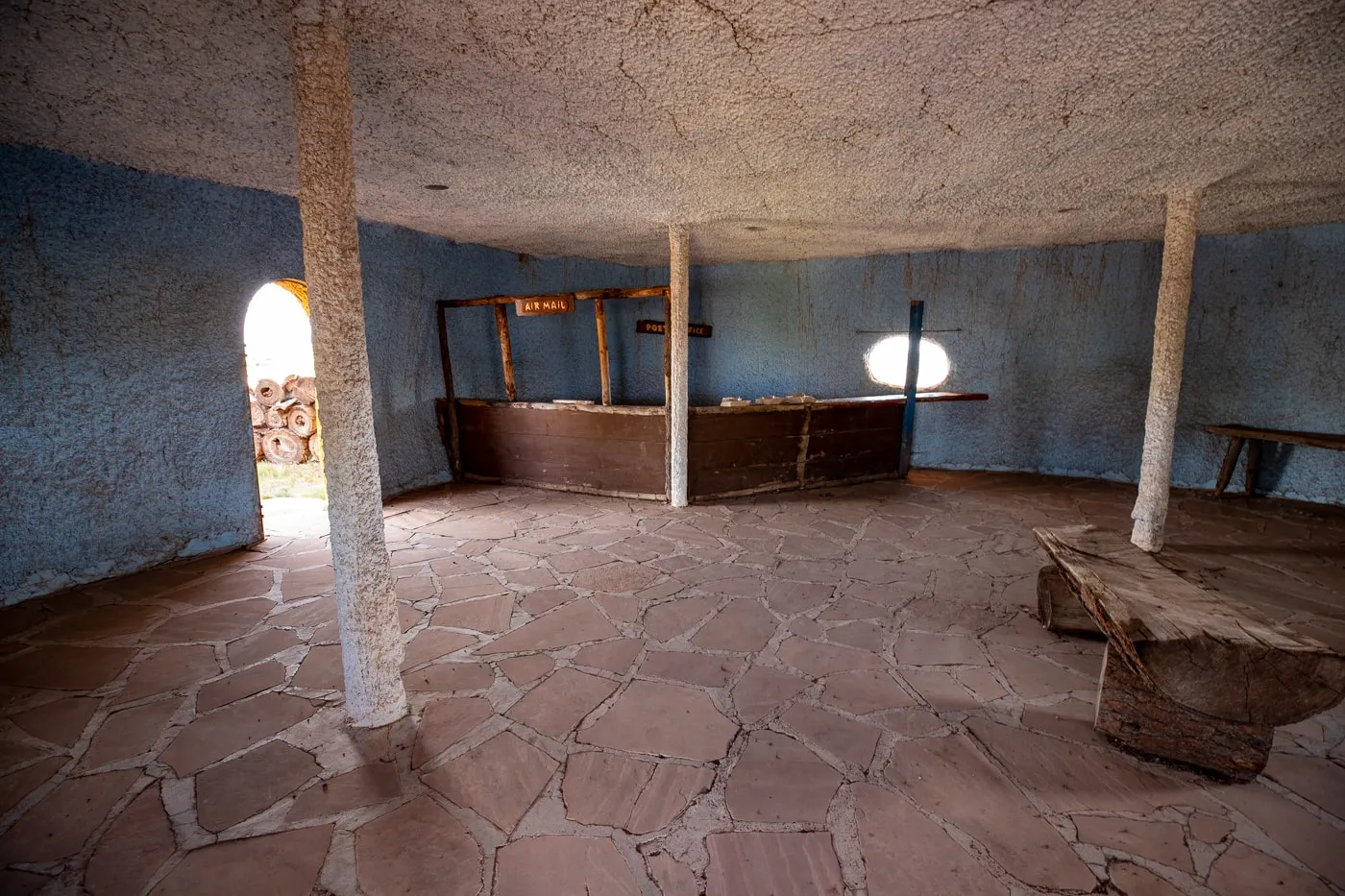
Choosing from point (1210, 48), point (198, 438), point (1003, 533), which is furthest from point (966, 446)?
point (198, 438)

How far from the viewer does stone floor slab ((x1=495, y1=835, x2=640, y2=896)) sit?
2.03m

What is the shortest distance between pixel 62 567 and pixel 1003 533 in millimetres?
8904

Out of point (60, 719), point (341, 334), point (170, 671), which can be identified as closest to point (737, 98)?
point (341, 334)

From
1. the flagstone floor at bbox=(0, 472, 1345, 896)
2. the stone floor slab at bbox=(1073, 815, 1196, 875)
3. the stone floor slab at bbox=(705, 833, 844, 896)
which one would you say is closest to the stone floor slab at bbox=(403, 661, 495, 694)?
the flagstone floor at bbox=(0, 472, 1345, 896)

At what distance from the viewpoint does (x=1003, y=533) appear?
596 cm

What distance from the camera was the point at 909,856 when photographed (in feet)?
7.10

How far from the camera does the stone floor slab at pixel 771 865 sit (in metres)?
2.04

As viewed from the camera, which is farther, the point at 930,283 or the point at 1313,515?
the point at 930,283

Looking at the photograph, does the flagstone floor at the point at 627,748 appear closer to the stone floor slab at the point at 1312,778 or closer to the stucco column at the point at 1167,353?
the stone floor slab at the point at 1312,778

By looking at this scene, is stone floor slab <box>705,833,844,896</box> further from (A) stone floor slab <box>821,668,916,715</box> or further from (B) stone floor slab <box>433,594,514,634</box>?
(B) stone floor slab <box>433,594,514,634</box>

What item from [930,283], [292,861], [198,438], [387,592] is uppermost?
[930,283]

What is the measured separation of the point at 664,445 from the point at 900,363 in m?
5.04

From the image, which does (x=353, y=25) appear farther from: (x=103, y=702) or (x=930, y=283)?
(x=930, y=283)

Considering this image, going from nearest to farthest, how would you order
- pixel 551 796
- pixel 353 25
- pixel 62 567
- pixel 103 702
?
pixel 551 796
pixel 353 25
pixel 103 702
pixel 62 567
